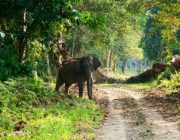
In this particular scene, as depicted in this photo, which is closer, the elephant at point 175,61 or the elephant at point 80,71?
the elephant at point 80,71

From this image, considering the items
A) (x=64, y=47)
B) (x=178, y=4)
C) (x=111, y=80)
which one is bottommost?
(x=111, y=80)

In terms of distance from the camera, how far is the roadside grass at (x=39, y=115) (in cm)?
829

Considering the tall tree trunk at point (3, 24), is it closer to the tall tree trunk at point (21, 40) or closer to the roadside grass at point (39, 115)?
the tall tree trunk at point (21, 40)

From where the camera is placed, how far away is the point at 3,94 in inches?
399

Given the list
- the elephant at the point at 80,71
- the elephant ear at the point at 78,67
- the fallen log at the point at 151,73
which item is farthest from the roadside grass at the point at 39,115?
the fallen log at the point at 151,73

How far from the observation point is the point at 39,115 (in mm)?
9922

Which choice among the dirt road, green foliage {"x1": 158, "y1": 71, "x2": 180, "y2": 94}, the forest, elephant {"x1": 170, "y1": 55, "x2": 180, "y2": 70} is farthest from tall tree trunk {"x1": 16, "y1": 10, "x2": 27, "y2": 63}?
elephant {"x1": 170, "y1": 55, "x2": 180, "y2": 70}

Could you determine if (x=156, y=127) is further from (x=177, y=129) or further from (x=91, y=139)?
(x=91, y=139)

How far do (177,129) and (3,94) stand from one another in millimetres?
5433

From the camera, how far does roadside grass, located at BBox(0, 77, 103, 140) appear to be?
8.29m

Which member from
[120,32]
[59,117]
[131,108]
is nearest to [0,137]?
[59,117]

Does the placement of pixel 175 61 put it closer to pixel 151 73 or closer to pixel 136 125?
pixel 151 73

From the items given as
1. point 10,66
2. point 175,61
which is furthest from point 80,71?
point 175,61

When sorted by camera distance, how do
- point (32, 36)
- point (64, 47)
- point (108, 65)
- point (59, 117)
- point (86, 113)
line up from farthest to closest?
point (108, 65)
point (64, 47)
point (32, 36)
point (86, 113)
point (59, 117)
